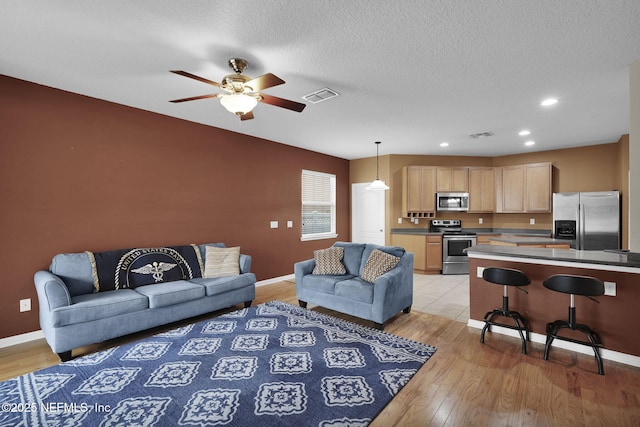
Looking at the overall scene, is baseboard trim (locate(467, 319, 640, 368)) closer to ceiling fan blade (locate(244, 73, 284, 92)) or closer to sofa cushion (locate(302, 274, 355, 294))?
sofa cushion (locate(302, 274, 355, 294))

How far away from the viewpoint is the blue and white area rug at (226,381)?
1974 mm

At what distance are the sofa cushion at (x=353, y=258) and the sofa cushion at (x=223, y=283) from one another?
1351 mm

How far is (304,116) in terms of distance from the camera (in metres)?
4.19

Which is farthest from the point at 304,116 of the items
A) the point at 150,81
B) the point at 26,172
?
the point at 26,172

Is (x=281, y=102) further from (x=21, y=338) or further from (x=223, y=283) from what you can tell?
(x=21, y=338)

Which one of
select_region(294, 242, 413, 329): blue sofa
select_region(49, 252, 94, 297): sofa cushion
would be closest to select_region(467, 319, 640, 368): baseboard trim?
select_region(294, 242, 413, 329): blue sofa

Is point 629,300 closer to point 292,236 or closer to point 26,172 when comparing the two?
point 292,236

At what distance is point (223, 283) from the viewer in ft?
12.5

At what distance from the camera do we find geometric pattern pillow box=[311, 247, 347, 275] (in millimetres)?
4145

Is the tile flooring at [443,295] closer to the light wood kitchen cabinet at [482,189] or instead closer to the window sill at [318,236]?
the light wood kitchen cabinet at [482,189]

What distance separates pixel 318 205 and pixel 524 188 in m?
4.35

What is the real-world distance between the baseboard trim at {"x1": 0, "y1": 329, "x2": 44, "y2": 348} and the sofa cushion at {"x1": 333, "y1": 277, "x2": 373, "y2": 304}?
10.7 feet

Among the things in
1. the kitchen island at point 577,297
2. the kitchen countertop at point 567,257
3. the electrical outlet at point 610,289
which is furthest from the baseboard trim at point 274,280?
the electrical outlet at point 610,289

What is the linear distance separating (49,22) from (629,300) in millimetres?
5153
